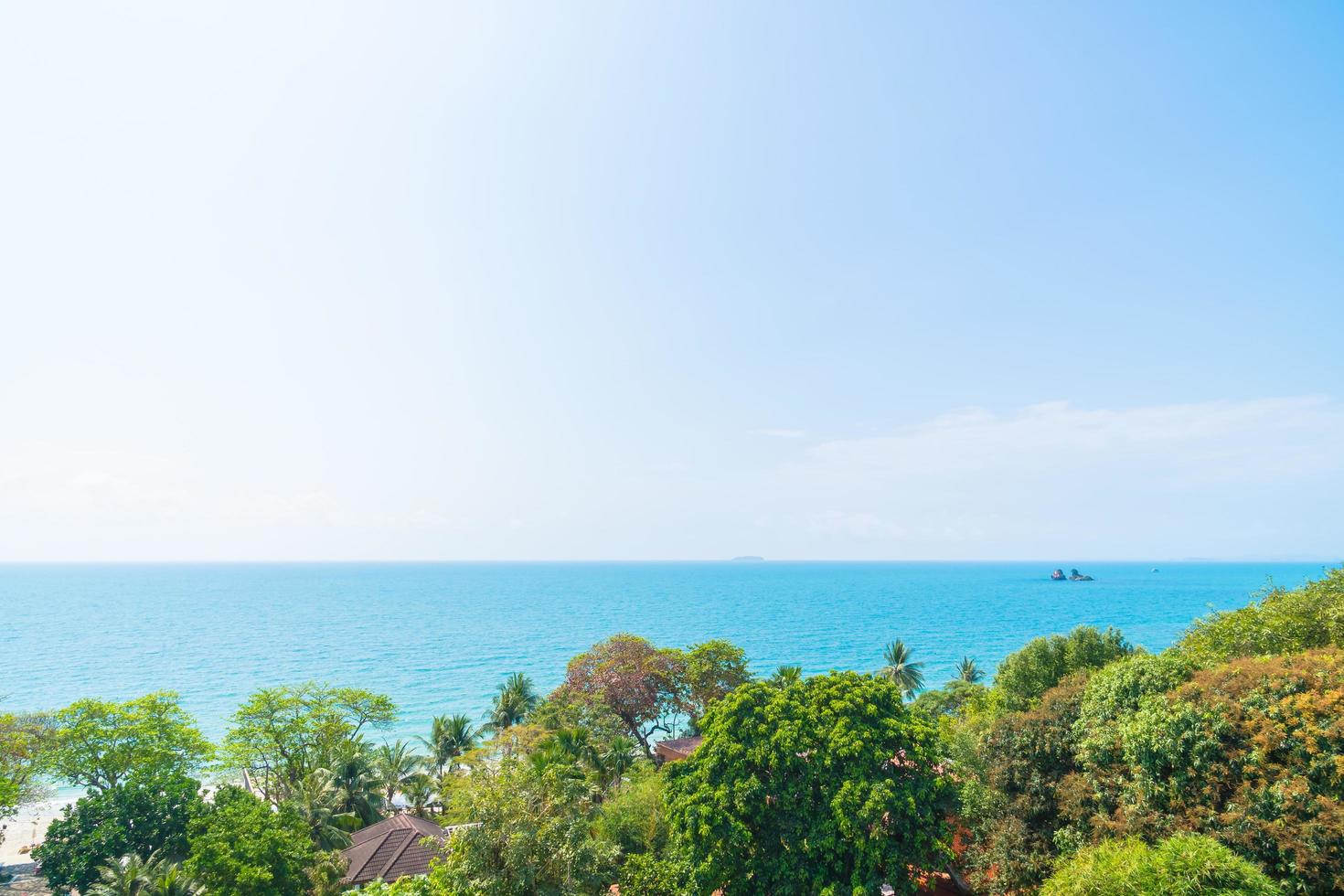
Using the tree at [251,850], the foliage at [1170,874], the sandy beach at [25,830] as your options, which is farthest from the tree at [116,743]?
the foliage at [1170,874]

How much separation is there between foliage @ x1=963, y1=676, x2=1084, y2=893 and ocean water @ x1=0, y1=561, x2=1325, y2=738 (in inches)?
1716

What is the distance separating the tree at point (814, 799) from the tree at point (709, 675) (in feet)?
46.2

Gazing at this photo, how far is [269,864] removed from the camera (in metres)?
18.3

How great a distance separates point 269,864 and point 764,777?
15.0m

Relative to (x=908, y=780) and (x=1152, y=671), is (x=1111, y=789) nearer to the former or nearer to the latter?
(x=1152, y=671)

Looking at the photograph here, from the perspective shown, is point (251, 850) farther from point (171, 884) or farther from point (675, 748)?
point (675, 748)

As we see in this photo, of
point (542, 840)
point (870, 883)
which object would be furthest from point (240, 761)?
point (870, 883)

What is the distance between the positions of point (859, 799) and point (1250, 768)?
8.94 metres

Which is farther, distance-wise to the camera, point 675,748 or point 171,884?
point 675,748

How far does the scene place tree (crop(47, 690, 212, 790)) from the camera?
23.8m

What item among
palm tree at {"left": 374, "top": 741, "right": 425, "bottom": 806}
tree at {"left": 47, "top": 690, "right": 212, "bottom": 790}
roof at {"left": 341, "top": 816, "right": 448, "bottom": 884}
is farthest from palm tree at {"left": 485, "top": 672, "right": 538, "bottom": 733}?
tree at {"left": 47, "top": 690, "right": 212, "bottom": 790}

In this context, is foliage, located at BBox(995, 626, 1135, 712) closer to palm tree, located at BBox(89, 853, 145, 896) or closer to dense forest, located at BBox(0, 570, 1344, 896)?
dense forest, located at BBox(0, 570, 1344, 896)

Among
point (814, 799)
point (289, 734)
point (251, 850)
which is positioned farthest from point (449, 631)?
point (814, 799)

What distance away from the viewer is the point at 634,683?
110 ft
